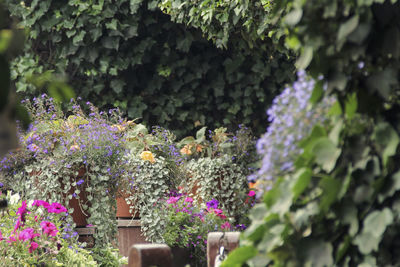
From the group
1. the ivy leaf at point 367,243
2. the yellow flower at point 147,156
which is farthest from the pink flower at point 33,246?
the ivy leaf at point 367,243

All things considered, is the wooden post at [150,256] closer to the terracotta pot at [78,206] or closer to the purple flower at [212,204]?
the terracotta pot at [78,206]

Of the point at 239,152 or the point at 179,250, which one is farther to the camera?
the point at 239,152

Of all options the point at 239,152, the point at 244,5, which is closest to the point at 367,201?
the point at 244,5

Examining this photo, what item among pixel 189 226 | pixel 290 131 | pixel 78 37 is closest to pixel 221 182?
pixel 189 226

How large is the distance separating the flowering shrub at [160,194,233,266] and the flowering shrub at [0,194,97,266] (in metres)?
0.72

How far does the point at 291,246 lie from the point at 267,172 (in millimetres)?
194

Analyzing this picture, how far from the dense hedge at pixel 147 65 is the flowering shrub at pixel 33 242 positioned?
3.28 m

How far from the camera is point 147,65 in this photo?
7.24 m

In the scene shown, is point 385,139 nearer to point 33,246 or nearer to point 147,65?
point 33,246

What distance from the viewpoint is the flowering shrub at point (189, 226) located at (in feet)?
13.8

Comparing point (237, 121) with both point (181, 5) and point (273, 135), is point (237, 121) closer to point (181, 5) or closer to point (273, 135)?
point (181, 5)

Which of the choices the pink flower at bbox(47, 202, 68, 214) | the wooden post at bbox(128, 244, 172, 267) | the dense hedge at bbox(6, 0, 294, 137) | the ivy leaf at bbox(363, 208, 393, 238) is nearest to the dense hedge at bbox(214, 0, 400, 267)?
the ivy leaf at bbox(363, 208, 393, 238)

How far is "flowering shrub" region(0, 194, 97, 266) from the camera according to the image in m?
3.32

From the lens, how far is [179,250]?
4207 millimetres
